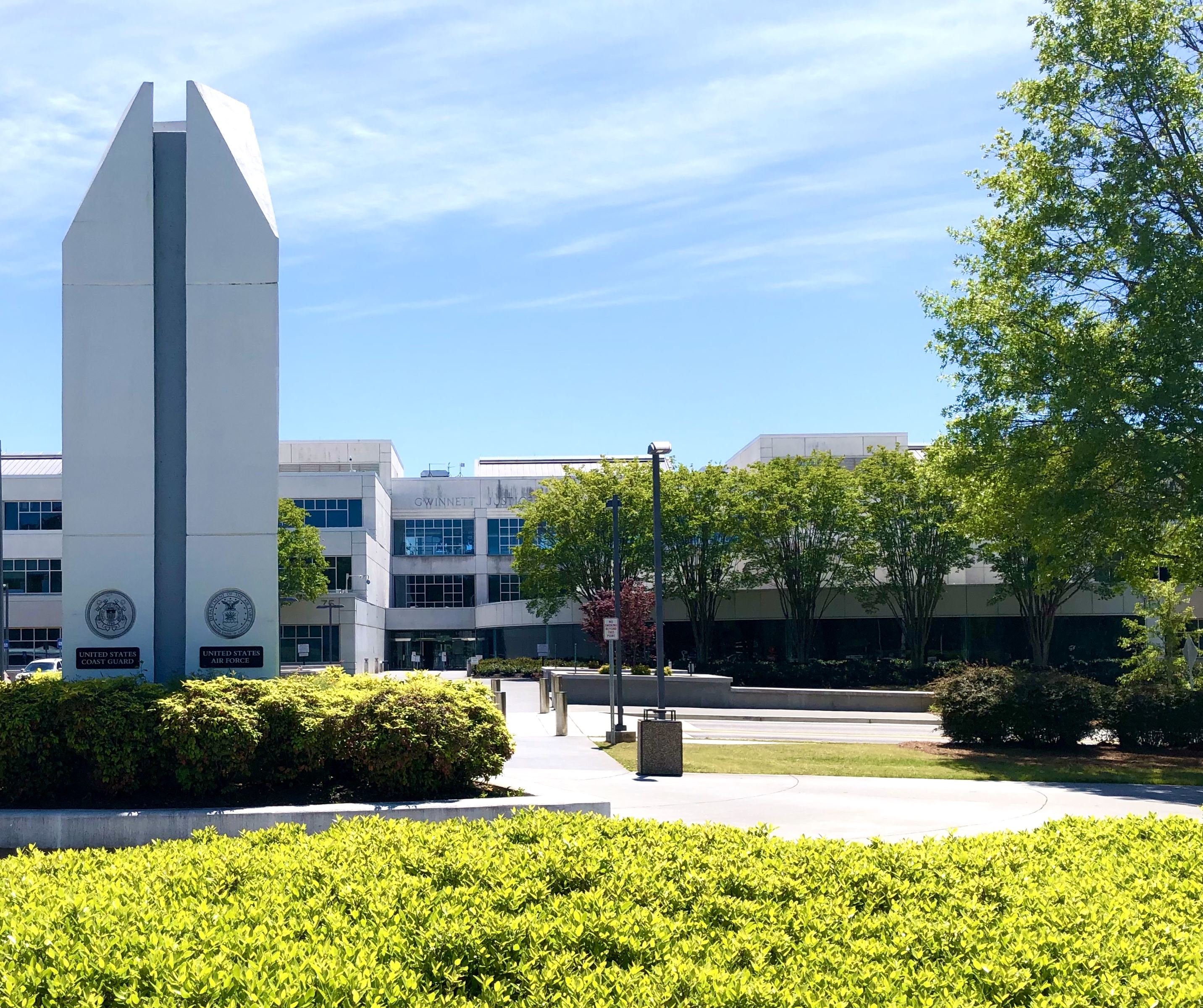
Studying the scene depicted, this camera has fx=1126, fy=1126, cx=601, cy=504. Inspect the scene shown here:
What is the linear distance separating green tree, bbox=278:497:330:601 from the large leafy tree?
41735 mm

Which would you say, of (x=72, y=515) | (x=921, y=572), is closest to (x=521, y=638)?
(x=921, y=572)

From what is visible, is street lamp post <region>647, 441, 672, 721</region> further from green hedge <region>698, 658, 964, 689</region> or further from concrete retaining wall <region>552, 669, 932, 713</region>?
green hedge <region>698, 658, 964, 689</region>

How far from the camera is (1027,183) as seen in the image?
2338cm

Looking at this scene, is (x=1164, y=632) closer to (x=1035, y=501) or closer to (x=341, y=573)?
(x=1035, y=501)

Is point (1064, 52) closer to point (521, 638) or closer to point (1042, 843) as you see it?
point (1042, 843)

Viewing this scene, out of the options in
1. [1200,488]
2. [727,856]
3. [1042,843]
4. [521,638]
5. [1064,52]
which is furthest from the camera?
[521,638]

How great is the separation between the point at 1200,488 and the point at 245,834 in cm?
1916

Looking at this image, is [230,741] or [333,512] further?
[333,512]

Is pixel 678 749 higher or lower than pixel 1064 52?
lower

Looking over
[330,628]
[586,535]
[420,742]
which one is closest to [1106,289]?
[420,742]

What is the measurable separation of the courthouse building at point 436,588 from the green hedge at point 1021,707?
76.3ft

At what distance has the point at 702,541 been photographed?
165 ft

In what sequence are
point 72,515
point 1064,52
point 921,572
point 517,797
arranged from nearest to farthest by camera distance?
1. point 517,797
2. point 72,515
3. point 1064,52
4. point 921,572

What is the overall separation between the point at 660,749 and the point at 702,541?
108 ft
